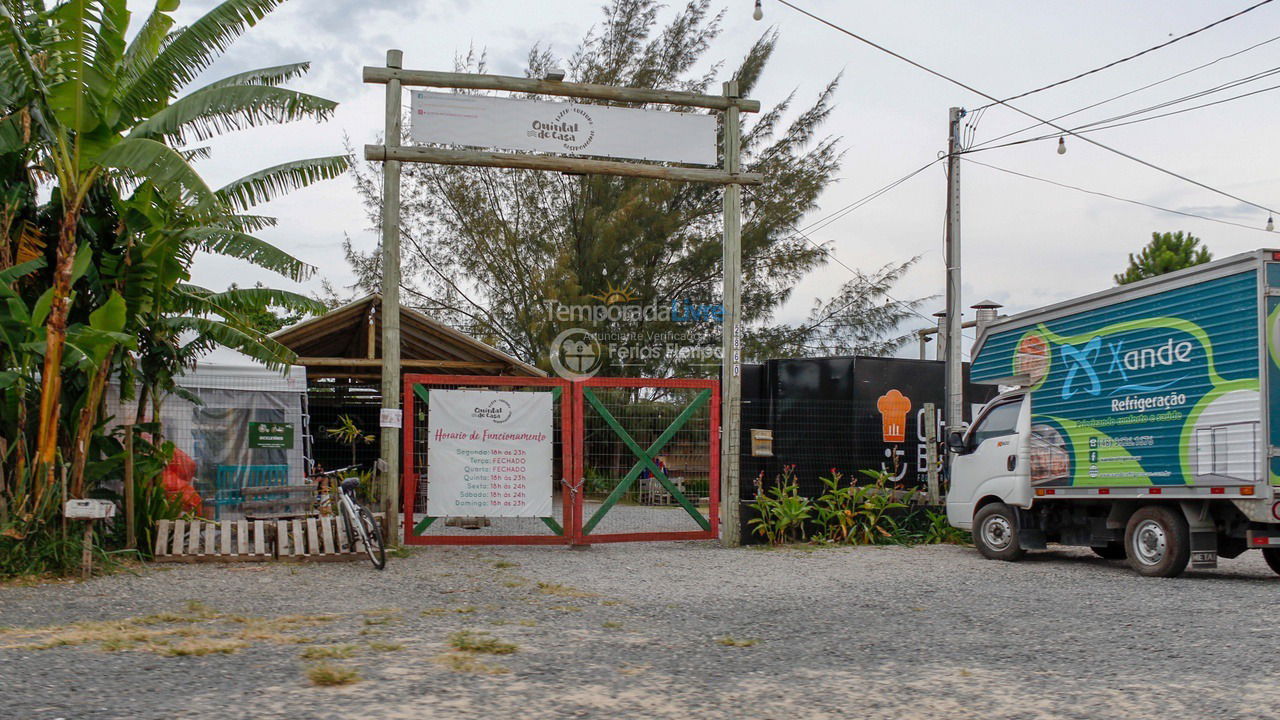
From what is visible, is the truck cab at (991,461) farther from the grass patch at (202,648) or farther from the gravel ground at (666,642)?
the grass patch at (202,648)

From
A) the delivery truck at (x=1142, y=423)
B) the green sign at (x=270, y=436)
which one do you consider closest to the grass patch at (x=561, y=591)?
the delivery truck at (x=1142, y=423)

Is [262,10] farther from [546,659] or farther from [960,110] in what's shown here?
[960,110]

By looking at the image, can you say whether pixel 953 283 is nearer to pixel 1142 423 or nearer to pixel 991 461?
pixel 991 461

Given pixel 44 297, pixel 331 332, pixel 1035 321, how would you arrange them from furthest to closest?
pixel 331 332 < pixel 1035 321 < pixel 44 297

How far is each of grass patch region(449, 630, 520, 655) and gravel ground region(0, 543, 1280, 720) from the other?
3.7 inches

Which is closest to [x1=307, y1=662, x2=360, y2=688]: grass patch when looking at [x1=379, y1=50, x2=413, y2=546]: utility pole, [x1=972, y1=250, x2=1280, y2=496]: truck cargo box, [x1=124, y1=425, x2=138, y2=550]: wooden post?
[x1=124, y1=425, x2=138, y2=550]: wooden post

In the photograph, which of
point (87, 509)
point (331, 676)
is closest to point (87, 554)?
point (87, 509)

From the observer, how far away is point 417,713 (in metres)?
4.84

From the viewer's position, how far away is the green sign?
14141 mm

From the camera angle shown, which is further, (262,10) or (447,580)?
(262,10)

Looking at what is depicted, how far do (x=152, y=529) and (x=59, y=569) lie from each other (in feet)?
4.77

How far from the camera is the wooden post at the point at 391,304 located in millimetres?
12219

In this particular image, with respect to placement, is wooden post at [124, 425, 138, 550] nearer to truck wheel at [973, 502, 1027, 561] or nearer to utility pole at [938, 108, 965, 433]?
truck wheel at [973, 502, 1027, 561]

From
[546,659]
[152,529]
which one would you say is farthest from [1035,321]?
[152,529]
